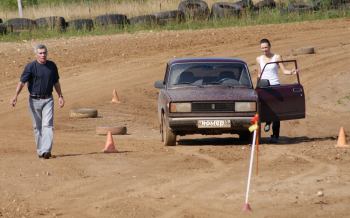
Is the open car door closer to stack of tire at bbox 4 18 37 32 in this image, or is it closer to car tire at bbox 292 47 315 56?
car tire at bbox 292 47 315 56

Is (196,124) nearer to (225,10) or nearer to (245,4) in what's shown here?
(225,10)

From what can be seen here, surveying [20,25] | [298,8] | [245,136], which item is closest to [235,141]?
[245,136]

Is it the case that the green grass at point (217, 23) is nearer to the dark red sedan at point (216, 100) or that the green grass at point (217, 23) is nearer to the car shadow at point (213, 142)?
the car shadow at point (213, 142)

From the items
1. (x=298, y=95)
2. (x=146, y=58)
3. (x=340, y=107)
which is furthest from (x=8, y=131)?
(x=146, y=58)

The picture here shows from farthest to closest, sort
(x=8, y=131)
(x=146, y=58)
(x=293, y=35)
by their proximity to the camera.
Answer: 1. (x=293, y=35)
2. (x=146, y=58)
3. (x=8, y=131)

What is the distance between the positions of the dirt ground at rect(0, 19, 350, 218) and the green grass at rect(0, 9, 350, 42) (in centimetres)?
555

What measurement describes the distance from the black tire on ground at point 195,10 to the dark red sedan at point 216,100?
77.8 feet

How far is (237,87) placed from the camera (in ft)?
61.3

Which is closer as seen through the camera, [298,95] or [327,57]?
[298,95]

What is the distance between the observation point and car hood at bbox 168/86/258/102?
18031 millimetres

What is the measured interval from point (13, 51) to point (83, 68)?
4.05m

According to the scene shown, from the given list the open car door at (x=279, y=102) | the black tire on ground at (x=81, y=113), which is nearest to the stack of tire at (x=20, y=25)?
the black tire on ground at (x=81, y=113)

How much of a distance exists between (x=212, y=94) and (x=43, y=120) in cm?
296

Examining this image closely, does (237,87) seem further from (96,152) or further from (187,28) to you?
(187,28)
